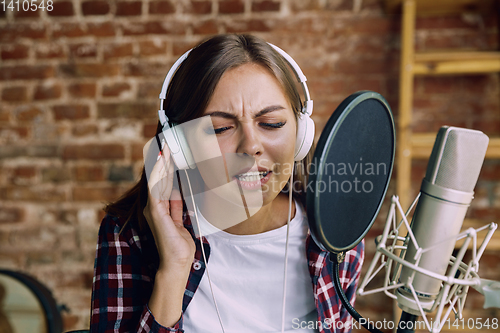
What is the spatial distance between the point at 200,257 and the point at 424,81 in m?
1.26

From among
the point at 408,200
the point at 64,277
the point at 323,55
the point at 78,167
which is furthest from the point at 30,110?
the point at 408,200

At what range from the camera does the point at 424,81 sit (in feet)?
5.10

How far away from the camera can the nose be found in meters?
0.75

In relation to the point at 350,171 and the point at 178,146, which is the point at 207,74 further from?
the point at 350,171

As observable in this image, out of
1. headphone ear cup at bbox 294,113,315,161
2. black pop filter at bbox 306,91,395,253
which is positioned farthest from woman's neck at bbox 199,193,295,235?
black pop filter at bbox 306,91,395,253

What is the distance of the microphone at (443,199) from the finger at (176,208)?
60 centimetres

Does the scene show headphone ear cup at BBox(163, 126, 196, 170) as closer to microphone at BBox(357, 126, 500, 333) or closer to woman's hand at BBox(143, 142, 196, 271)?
woman's hand at BBox(143, 142, 196, 271)

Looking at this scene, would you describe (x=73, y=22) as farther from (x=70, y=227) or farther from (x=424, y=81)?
(x=424, y=81)

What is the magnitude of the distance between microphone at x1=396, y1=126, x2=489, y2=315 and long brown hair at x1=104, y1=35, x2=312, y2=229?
53 cm

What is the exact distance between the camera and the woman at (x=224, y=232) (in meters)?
0.78

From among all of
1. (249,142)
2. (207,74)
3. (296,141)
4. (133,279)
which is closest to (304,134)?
(296,141)

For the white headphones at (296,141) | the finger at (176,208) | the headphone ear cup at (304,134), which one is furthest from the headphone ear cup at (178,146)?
the headphone ear cup at (304,134)

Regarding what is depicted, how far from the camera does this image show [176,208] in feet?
2.95

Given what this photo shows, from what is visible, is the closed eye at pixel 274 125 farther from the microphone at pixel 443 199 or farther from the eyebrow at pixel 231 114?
the microphone at pixel 443 199
